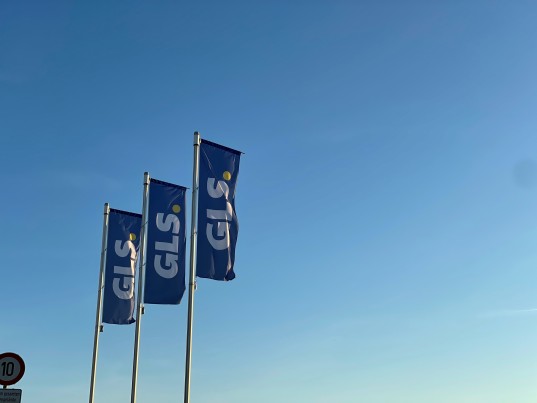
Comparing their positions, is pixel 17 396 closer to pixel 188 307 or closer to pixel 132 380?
pixel 188 307

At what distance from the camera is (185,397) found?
26016mm

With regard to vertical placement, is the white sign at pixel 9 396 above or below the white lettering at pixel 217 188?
below

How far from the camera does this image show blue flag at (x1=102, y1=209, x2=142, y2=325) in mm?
32625

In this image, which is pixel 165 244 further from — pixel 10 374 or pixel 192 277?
pixel 10 374

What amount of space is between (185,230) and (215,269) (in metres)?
3.04

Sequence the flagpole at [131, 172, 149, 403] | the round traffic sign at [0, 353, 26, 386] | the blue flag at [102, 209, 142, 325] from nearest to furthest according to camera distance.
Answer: the round traffic sign at [0, 353, 26, 386] < the flagpole at [131, 172, 149, 403] < the blue flag at [102, 209, 142, 325]

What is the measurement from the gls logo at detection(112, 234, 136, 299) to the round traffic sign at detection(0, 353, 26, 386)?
616 inches

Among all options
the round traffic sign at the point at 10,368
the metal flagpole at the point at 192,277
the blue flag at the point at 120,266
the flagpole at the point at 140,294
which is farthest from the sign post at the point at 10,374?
the blue flag at the point at 120,266

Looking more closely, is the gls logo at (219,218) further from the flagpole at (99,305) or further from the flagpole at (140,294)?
the flagpole at (99,305)

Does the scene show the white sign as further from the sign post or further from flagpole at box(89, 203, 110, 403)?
flagpole at box(89, 203, 110, 403)

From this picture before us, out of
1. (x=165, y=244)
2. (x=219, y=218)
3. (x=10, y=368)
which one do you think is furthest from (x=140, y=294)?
(x=10, y=368)

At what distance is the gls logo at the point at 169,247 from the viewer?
27984 mm

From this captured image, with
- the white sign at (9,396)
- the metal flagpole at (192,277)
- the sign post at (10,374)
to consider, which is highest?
the metal flagpole at (192,277)

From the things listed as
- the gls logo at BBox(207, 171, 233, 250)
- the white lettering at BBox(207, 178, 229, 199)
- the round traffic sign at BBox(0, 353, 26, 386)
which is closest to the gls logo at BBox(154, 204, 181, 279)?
the gls logo at BBox(207, 171, 233, 250)
